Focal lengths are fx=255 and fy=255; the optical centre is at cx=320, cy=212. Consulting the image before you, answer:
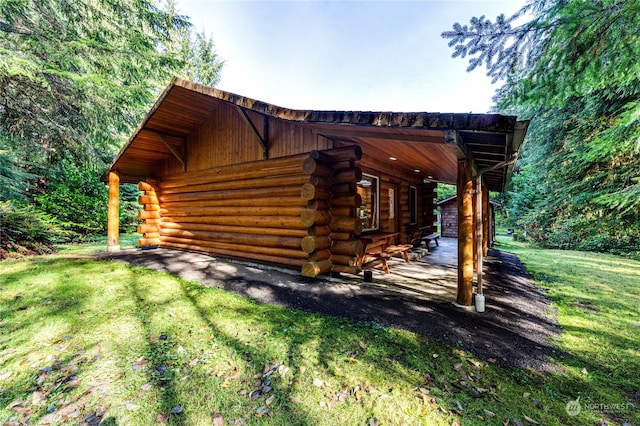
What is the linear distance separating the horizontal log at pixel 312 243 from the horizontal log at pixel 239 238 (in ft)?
1.46

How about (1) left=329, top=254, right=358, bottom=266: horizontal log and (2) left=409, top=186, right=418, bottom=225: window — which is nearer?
(1) left=329, top=254, right=358, bottom=266: horizontal log

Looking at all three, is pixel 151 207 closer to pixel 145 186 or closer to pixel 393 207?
pixel 145 186

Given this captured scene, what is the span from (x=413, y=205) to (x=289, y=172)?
7009 millimetres

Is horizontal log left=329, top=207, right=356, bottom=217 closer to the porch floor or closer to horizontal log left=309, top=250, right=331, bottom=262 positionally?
horizontal log left=309, top=250, right=331, bottom=262

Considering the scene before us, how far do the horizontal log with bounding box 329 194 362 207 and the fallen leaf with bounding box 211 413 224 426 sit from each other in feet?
14.2

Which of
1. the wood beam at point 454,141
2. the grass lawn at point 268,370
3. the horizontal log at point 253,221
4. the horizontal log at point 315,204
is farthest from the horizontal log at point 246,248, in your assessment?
the wood beam at point 454,141

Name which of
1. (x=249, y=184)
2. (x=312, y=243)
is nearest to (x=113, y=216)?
(x=249, y=184)

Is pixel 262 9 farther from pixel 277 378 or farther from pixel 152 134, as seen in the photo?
pixel 277 378

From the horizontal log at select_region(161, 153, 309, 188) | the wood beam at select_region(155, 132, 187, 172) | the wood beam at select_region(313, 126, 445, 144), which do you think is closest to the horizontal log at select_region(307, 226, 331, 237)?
the horizontal log at select_region(161, 153, 309, 188)

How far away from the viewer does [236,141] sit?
7234mm

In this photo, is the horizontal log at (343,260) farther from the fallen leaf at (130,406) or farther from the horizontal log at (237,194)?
the fallen leaf at (130,406)

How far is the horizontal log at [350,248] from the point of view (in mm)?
5566

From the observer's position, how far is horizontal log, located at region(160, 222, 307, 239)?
606 centimetres

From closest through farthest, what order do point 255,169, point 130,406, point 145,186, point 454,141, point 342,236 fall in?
point 130,406 → point 454,141 → point 342,236 → point 255,169 → point 145,186
